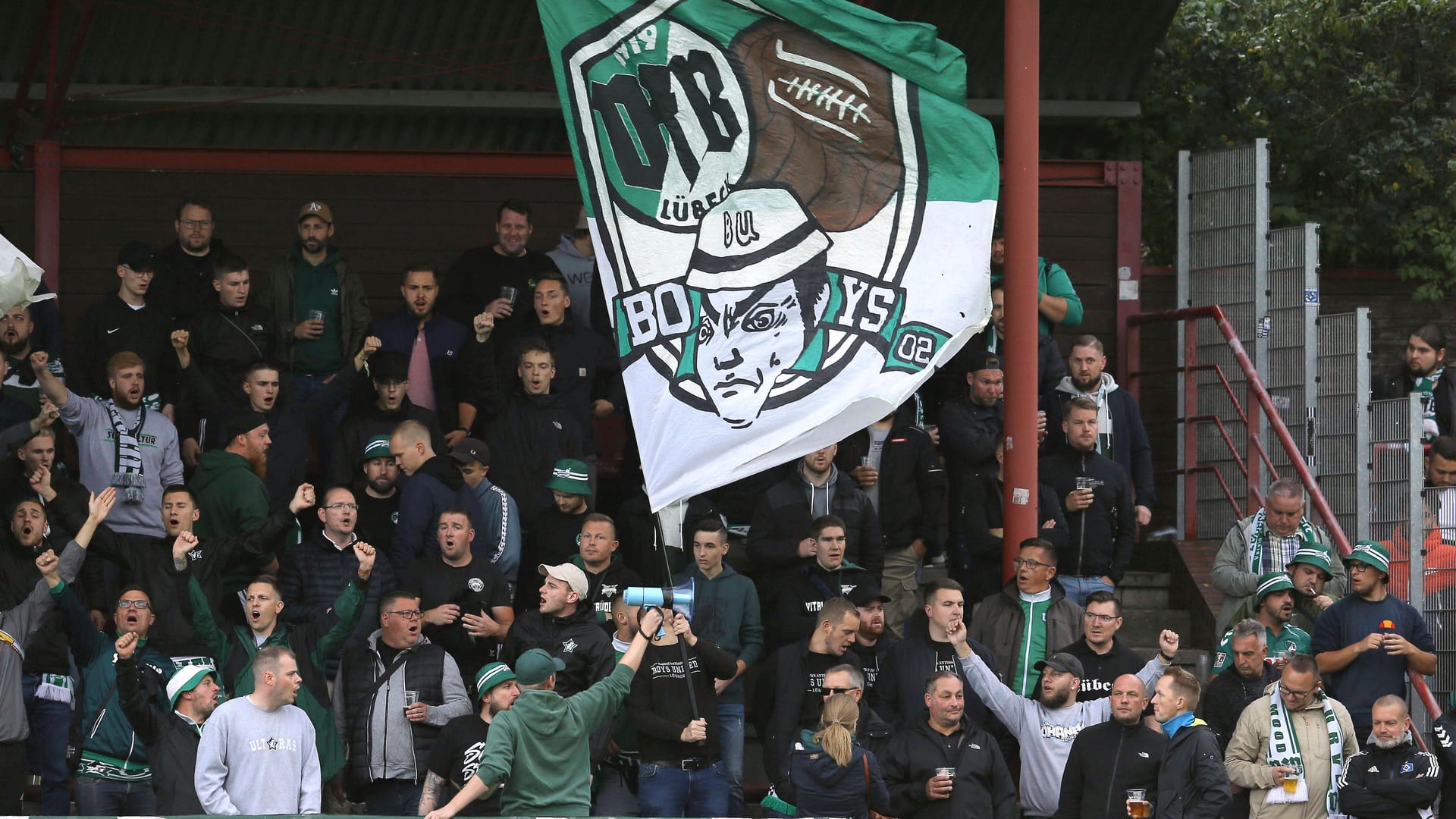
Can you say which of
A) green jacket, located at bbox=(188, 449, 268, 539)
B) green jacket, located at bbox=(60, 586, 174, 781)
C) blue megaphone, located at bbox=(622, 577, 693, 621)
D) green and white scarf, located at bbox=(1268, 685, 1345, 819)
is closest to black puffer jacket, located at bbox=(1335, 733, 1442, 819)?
green and white scarf, located at bbox=(1268, 685, 1345, 819)

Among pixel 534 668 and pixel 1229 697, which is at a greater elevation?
pixel 534 668

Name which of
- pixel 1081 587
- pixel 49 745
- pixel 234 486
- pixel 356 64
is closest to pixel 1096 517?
pixel 1081 587

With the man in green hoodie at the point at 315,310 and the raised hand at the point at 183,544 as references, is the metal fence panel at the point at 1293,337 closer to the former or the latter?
the man in green hoodie at the point at 315,310

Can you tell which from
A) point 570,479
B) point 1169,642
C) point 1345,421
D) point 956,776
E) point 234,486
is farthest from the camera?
point 1345,421

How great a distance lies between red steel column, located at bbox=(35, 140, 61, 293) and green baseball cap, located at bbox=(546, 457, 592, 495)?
5721 mm

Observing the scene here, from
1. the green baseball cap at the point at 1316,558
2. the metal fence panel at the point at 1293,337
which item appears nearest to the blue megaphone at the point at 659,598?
the green baseball cap at the point at 1316,558

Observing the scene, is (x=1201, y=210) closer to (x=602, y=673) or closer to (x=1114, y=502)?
(x=1114, y=502)

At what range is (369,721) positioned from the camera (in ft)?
39.4

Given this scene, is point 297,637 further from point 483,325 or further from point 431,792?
point 483,325

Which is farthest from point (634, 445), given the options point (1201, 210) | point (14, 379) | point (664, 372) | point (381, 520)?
point (1201, 210)

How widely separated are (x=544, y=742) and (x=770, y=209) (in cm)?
346

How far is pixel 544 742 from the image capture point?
1066 cm

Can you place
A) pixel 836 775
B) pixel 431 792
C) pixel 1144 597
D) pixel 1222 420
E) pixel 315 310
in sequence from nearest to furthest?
pixel 836 775 < pixel 431 792 < pixel 315 310 < pixel 1144 597 < pixel 1222 420

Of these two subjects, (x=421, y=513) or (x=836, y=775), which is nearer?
(x=836, y=775)
